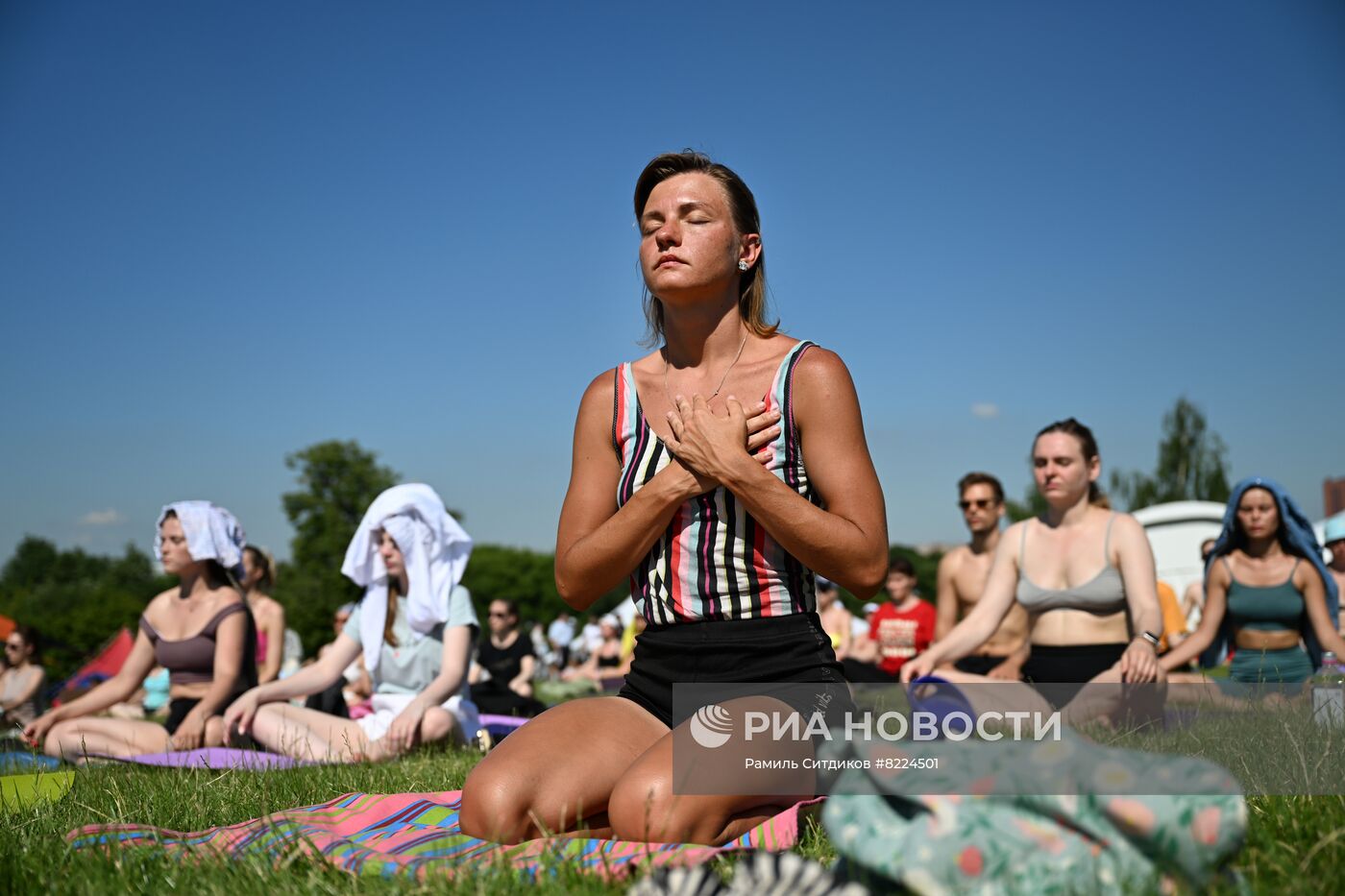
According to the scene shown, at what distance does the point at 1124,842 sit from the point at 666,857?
3.46 ft

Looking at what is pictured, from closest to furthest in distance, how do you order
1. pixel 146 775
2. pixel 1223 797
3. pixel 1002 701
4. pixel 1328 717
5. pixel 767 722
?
1. pixel 1223 797
2. pixel 767 722
3. pixel 1328 717
4. pixel 146 775
5. pixel 1002 701

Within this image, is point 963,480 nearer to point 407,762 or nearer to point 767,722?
point 407,762

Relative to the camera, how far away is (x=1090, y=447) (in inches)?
270

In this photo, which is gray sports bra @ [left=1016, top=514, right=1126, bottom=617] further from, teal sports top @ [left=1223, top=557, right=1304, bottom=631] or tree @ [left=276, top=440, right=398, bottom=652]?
tree @ [left=276, top=440, right=398, bottom=652]

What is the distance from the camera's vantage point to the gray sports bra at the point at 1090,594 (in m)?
6.50

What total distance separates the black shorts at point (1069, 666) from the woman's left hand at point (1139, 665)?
A: 1.23 metres

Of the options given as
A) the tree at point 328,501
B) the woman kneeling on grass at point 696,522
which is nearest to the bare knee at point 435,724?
the woman kneeling on grass at point 696,522

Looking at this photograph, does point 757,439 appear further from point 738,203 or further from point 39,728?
point 39,728

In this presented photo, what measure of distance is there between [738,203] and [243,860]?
240cm

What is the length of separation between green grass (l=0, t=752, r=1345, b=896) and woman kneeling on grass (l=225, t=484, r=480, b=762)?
274 cm

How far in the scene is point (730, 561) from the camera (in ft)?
10.6

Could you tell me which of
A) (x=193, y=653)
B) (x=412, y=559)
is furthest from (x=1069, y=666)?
(x=193, y=653)

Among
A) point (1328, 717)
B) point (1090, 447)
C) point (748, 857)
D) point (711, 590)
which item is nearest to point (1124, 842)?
point (748, 857)

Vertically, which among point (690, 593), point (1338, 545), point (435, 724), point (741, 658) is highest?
point (690, 593)
